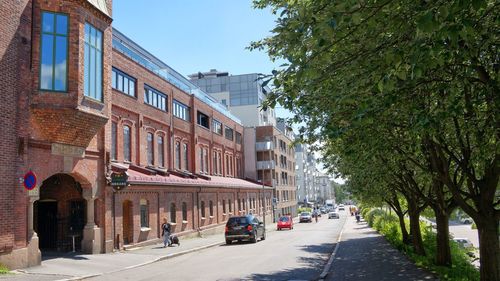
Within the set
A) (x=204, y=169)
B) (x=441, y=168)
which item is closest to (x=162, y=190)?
(x=204, y=169)

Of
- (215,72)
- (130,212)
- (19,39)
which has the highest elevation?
(215,72)

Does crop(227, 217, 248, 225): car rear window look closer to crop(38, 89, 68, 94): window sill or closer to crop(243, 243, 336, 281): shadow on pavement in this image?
crop(243, 243, 336, 281): shadow on pavement

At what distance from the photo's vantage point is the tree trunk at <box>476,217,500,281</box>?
32.7 ft

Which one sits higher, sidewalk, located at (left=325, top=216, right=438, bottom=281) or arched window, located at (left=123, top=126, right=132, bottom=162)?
arched window, located at (left=123, top=126, right=132, bottom=162)

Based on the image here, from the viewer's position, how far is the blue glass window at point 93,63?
1784 centimetres

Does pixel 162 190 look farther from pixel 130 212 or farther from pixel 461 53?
pixel 461 53

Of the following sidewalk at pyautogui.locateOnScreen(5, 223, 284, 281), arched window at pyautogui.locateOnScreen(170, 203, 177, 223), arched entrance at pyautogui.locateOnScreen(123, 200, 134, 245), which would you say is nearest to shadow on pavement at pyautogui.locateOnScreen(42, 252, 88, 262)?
sidewalk at pyautogui.locateOnScreen(5, 223, 284, 281)

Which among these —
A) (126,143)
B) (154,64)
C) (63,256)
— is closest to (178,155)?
(154,64)

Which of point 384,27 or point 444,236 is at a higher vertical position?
point 384,27

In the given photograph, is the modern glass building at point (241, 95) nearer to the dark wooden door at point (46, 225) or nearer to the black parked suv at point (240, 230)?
the black parked suv at point (240, 230)

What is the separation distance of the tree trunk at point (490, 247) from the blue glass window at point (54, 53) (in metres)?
13.7

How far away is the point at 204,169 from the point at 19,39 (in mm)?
25622

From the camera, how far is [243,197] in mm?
48812

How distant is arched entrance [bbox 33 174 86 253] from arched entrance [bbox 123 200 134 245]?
352 cm
